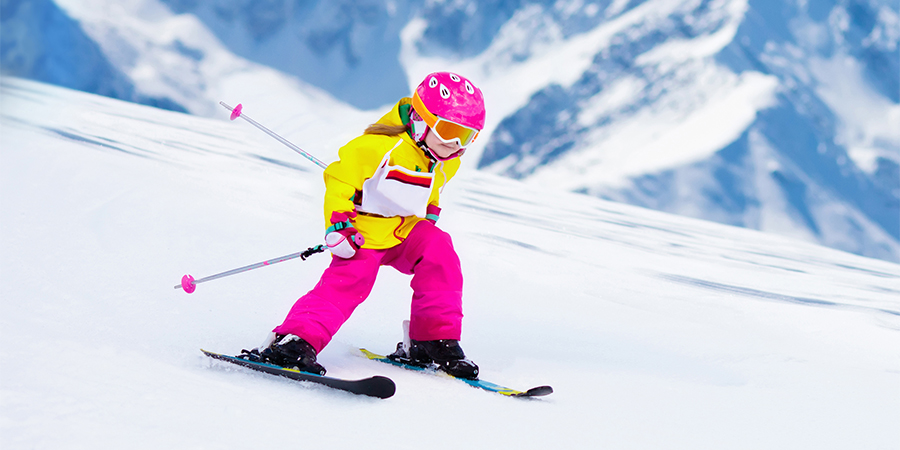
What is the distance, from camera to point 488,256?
486 centimetres

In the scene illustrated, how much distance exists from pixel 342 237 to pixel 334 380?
579 mm

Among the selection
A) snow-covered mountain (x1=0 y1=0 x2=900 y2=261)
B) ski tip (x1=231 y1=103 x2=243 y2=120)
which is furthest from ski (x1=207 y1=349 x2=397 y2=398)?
snow-covered mountain (x1=0 y1=0 x2=900 y2=261)

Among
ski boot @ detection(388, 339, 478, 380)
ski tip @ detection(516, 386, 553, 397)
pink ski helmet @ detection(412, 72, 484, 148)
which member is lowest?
ski tip @ detection(516, 386, 553, 397)

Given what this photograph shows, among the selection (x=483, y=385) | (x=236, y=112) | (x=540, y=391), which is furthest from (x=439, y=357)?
(x=236, y=112)

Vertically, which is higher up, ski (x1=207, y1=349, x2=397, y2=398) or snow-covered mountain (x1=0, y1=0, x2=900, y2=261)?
snow-covered mountain (x1=0, y1=0, x2=900, y2=261)

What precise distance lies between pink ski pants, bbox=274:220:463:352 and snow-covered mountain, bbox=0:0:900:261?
7807cm

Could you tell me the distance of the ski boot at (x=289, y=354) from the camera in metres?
2.20

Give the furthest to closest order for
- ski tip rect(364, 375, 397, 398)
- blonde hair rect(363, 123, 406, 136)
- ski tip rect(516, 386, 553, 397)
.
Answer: blonde hair rect(363, 123, 406, 136)
ski tip rect(516, 386, 553, 397)
ski tip rect(364, 375, 397, 398)

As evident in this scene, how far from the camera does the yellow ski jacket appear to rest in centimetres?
255

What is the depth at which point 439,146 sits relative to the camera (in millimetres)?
2627

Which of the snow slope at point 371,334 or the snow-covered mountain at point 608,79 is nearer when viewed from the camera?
the snow slope at point 371,334

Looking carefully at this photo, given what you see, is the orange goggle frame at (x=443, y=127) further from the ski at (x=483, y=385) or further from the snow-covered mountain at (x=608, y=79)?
the snow-covered mountain at (x=608, y=79)

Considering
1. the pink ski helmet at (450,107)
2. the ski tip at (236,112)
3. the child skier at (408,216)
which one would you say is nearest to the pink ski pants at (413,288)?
the child skier at (408,216)

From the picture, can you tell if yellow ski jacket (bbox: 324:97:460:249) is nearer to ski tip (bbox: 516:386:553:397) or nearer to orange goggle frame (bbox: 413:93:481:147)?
orange goggle frame (bbox: 413:93:481:147)
